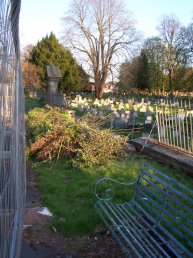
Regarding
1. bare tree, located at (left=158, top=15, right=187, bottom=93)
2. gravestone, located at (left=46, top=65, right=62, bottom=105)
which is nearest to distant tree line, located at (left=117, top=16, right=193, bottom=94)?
bare tree, located at (left=158, top=15, right=187, bottom=93)

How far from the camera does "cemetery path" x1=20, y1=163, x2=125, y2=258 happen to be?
14.1ft

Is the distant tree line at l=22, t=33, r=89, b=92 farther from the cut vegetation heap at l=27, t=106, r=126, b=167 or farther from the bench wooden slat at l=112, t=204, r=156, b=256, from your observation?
the bench wooden slat at l=112, t=204, r=156, b=256

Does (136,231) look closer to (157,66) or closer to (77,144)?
(77,144)

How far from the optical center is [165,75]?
56750mm

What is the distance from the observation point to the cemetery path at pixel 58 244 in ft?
14.1

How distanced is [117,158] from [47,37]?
48788 millimetres

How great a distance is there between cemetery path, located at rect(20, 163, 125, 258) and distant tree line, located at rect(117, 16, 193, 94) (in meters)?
47.1

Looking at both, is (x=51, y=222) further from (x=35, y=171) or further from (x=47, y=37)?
(x=47, y=37)

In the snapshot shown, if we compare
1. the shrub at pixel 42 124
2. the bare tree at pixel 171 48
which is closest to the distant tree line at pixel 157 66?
the bare tree at pixel 171 48

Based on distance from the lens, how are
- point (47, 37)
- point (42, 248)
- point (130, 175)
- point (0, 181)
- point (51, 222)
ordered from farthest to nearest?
point (47, 37)
point (130, 175)
point (51, 222)
point (42, 248)
point (0, 181)

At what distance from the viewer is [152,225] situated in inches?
177

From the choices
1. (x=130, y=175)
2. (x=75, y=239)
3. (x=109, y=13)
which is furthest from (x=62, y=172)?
(x=109, y=13)

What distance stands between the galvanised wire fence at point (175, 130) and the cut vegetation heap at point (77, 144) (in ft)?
3.88

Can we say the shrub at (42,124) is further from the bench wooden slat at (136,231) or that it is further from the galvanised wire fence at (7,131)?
the galvanised wire fence at (7,131)
